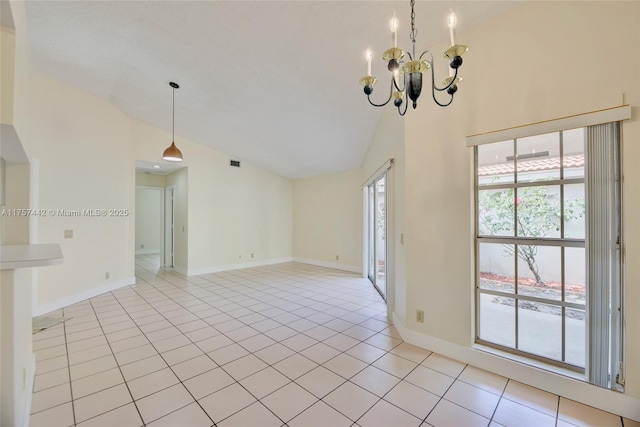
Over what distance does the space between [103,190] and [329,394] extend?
496cm

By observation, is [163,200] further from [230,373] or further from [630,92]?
[630,92]

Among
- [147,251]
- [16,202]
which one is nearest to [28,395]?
[16,202]

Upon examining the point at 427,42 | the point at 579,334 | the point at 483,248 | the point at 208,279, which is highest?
the point at 427,42

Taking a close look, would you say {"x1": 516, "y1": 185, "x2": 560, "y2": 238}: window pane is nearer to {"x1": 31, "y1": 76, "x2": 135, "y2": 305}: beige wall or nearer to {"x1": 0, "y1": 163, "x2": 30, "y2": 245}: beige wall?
{"x1": 0, "y1": 163, "x2": 30, "y2": 245}: beige wall

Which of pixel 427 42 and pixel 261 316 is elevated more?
pixel 427 42

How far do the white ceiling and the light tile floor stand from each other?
296cm

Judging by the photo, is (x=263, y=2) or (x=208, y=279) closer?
(x=263, y=2)

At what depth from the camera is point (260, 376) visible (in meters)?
2.21

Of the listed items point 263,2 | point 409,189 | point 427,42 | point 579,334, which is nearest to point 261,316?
point 409,189

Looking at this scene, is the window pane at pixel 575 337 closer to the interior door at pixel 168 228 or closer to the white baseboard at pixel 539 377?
the white baseboard at pixel 539 377

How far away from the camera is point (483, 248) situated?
241 cm

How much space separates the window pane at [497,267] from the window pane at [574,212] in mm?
406

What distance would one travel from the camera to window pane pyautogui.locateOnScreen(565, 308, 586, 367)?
6.55ft

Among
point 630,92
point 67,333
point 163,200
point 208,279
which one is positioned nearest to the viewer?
point 630,92
